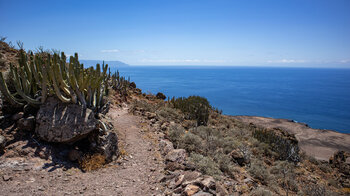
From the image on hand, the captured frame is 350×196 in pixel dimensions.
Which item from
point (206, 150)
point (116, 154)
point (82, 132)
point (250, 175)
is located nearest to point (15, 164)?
point (82, 132)

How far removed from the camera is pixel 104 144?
5.34 metres

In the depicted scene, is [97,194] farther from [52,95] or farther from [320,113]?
[320,113]

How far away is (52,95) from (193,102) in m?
10.0

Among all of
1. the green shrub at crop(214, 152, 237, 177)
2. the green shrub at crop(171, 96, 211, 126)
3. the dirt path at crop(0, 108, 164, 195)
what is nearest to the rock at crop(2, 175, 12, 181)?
the dirt path at crop(0, 108, 164, 195)

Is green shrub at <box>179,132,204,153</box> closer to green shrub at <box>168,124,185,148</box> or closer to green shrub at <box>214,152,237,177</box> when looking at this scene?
green shrub at <box>168,124,185,148</box>

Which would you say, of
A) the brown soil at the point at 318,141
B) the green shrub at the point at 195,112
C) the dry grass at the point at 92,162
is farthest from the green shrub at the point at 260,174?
the brown soil at the point at 318,141

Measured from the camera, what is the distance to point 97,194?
156 inches

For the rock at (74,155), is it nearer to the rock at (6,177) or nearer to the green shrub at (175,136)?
the rock at (6,177)

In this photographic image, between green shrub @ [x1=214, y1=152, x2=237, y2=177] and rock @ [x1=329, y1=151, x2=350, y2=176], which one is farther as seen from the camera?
rock @ [x1=329, y1=151, x2=350, y2=176]

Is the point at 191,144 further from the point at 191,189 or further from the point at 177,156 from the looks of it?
the point at 191,189

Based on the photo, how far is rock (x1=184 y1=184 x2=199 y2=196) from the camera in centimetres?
370

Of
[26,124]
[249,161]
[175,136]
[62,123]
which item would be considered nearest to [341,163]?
[249,161]

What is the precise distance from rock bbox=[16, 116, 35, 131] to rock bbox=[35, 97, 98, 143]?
0.19 m

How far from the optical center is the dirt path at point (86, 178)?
3805mm
